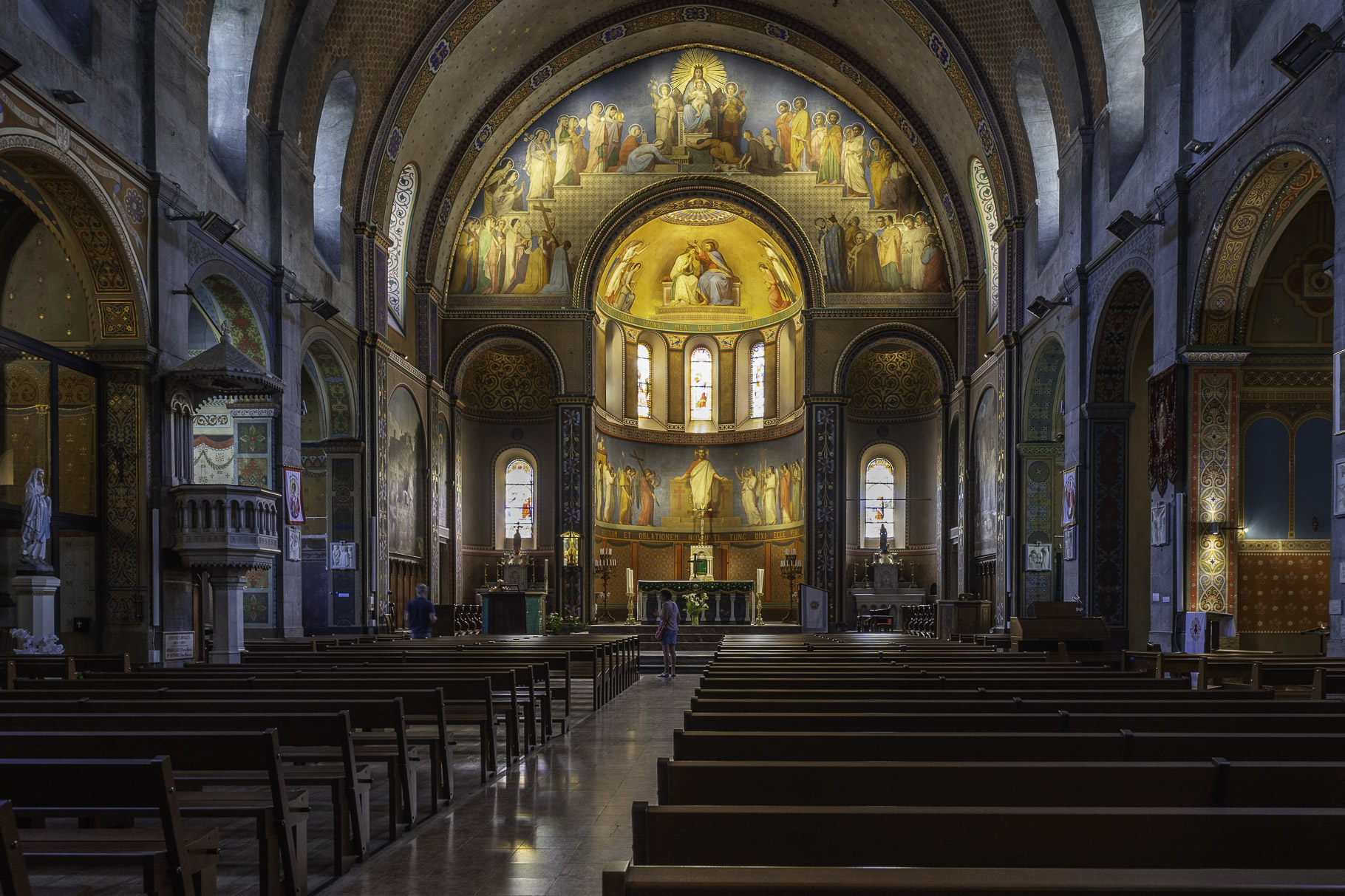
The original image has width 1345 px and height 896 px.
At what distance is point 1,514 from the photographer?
1398cm

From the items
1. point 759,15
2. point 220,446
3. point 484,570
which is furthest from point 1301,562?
point 484,570

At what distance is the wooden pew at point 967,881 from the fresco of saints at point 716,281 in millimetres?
34775

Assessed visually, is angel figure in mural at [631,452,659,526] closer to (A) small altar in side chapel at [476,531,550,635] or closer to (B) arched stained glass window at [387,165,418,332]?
(A) small altar in side chapel at [476,531,550,635]

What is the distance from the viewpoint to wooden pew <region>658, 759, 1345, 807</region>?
3.22m

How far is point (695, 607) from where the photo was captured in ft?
98.8

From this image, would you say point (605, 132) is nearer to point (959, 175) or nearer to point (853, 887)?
point (959, 175)

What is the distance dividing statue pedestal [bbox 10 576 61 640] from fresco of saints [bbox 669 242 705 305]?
2525 centimetres

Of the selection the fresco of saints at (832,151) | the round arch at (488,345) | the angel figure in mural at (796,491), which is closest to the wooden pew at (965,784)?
the round arch at (488,345)

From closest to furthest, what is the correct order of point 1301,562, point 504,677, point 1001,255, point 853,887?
point 853,887 → point 504,677 → point 1301,562 → point 1001,255

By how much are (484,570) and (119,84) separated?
19.2 m

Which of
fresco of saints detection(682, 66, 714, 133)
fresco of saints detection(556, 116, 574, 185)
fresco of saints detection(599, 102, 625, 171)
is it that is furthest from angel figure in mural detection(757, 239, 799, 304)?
fresco of saints detection(556, 116, 574, 185)

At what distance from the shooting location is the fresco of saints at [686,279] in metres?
36.2

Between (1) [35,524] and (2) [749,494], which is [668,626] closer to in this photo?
(1) [35,524]

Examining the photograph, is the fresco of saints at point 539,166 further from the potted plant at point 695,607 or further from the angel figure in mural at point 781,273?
the potted plant at point 695,607
